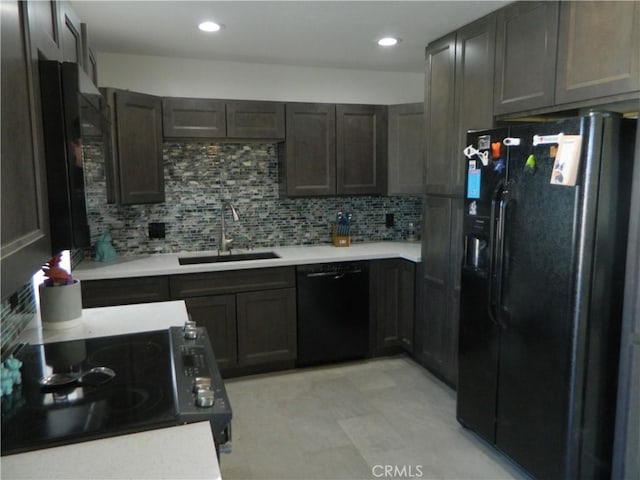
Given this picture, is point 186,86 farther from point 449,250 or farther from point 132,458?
point 132,458

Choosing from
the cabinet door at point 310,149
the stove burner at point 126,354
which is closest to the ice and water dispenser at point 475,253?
the cabinet door at point 310,149

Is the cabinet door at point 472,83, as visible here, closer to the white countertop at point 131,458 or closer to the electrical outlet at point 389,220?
the electrical outlet at point 389,220

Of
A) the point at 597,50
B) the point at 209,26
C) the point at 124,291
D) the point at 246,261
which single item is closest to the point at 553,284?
the point at 597,50

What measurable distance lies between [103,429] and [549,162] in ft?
6.03

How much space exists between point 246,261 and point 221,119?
105cm

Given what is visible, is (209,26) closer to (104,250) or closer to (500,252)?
(104,250)

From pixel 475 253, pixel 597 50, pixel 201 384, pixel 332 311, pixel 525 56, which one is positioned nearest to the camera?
pixel 201 384

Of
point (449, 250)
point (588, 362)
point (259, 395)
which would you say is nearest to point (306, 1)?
point (449, 250)

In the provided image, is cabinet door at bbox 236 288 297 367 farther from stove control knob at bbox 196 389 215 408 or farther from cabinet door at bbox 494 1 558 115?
stove control knob at bbox 196 389 215 408

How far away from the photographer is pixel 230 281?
3.25 meters

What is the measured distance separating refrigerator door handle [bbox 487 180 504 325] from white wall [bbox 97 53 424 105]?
82.7 inches

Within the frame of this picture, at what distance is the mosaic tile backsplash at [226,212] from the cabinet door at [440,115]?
110 centimetres

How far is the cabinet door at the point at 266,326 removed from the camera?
332 centimetres

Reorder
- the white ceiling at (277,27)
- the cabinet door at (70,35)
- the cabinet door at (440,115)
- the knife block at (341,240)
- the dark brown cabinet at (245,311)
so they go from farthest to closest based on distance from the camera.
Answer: the knife block at (341,240) → the dark brown cabinet at (245,311) → the cabinet door at (440,115) → the white ceiling at (277,27) → the cabinet door at (70,35)
